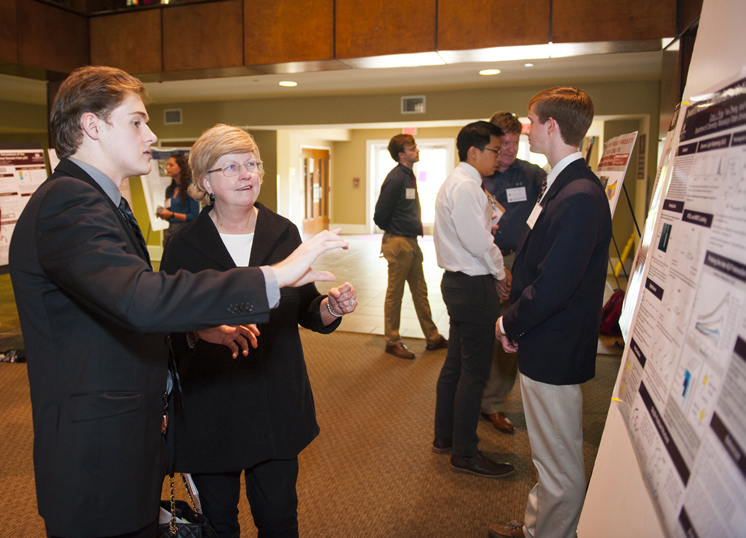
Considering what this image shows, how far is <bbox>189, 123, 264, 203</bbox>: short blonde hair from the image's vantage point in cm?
174

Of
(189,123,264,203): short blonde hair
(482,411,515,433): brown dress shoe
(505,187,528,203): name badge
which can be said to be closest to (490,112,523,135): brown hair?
(505,187,528,203): name badge

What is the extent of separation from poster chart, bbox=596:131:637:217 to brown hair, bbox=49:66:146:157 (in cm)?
251

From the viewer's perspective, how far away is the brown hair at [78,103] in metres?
1.23

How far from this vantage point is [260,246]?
172cm

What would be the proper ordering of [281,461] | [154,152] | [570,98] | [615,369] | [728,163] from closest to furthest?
1. [728,163]
2. [281,461]
3. [570,98]
4. [615,369]
5. [154,152]

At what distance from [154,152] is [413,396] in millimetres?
5612

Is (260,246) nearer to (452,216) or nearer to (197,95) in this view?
(452,216)

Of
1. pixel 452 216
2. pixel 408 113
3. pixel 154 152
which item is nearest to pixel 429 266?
pixel 408 113

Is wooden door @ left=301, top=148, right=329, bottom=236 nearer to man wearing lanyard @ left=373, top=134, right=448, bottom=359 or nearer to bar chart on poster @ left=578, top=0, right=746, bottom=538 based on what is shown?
man wearing lanyard @ left=373, top=134, right=448, bottom=359

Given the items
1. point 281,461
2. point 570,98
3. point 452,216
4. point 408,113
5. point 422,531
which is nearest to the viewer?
point 281,461

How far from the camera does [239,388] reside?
1.67m

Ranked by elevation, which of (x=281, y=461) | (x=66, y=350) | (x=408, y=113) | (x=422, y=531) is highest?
(x=408, y=113)

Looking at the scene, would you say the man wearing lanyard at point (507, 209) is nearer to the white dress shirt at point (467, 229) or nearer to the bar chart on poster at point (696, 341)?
the white dress shirt at point (467, 229)

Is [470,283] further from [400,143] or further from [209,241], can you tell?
[400,143]
